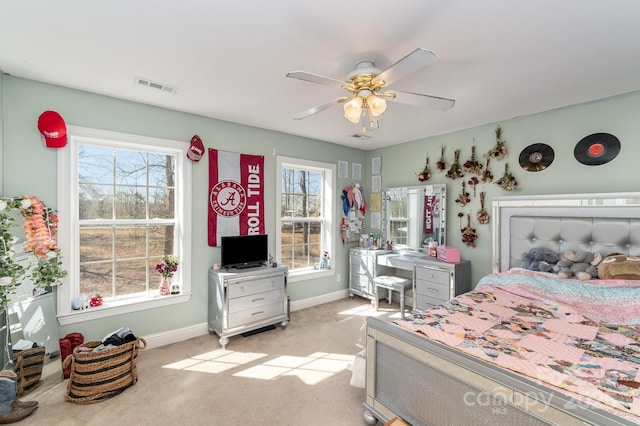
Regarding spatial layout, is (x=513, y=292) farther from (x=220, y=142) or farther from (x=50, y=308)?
(x=50, y=308)

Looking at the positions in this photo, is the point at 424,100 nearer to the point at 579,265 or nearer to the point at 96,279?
the point at 579,265

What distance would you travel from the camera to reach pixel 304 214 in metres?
4.33

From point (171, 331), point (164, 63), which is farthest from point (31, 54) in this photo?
point (171, 331)

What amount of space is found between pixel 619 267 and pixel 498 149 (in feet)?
5.13

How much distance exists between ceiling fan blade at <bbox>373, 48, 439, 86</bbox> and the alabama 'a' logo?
7.36 ft

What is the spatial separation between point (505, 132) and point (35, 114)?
14.9 feet

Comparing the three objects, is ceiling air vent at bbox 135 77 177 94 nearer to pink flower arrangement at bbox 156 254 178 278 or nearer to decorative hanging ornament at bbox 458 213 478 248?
pink flower arrangement at bbox 156 254 178 278

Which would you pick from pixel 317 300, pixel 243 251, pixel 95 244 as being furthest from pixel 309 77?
pixel 317 300

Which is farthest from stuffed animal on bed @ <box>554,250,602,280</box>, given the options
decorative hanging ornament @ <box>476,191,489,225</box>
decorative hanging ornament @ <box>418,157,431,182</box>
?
decorative hanging ornament @ <box>418,157,431,182</box>

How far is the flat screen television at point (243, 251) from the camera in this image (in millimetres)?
3199

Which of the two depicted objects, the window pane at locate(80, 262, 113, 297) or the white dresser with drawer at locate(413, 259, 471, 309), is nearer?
the window pane at locate(80, 262, 113, 297)

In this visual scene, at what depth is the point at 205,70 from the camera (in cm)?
219

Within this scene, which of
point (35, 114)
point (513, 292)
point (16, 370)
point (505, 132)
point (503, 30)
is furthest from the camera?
point (505, 132)

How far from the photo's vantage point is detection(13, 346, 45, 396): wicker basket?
2113mm
